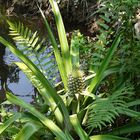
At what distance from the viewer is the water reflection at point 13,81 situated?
4.72 metres

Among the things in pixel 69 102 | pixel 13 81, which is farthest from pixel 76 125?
pixel 13 81

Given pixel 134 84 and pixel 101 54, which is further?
pixel 101 54

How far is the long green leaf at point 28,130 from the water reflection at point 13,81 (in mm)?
1759

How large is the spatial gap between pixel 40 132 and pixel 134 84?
73 cm

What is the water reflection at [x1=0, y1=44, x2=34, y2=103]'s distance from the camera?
4.72m

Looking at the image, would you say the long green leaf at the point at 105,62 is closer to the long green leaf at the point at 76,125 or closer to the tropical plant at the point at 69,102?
the tropical plant at the point at 69,102

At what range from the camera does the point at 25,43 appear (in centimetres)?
327

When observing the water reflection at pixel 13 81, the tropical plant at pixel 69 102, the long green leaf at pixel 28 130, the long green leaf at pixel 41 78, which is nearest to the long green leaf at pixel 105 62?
the tropical plant at pixel 69 102

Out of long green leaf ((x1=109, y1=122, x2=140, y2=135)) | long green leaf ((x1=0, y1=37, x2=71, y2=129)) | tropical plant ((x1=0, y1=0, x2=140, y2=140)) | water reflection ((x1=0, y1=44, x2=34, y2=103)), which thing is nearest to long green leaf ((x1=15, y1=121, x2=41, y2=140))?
tropical plant ((x1=0, y1=0, x2=140, y2=140))

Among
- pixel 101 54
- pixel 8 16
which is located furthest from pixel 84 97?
pixel 8 16

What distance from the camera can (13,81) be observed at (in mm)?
5207

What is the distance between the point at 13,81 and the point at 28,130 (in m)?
2.60

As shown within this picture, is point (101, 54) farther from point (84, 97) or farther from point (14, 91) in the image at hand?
point (14, 91)

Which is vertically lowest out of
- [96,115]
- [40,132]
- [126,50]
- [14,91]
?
[14,91]
